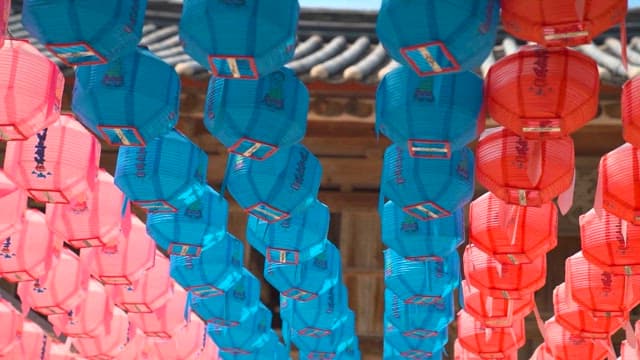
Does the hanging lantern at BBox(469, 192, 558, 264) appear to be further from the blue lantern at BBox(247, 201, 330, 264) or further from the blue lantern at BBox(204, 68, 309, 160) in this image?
A: the blue lantern at BBox(204, 68, 309, 160)

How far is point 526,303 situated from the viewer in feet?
24.1

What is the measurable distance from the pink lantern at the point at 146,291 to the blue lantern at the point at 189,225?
1.45 m

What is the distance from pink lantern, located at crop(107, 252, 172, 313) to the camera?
7.81 m

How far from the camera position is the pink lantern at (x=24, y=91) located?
5.06 m

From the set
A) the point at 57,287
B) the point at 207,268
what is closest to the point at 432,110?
the point at 207,268

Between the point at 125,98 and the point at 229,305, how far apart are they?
119 inches

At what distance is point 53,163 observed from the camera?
5766mm

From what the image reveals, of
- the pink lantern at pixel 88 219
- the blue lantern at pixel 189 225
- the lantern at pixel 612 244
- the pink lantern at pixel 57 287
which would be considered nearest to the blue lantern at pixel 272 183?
the blue lantern at pixel 189 225

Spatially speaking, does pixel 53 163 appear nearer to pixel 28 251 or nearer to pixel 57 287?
pixel 28 251

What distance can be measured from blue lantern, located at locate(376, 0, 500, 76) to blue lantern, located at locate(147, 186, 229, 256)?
6.99 feet

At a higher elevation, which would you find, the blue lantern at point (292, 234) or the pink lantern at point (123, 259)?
the blue lantern at point (292, 234)

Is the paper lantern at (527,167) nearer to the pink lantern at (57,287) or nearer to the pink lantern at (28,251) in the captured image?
the pink lantern at (28,251)

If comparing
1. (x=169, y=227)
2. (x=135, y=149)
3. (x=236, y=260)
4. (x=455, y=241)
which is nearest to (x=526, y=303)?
(x=455, y=241)

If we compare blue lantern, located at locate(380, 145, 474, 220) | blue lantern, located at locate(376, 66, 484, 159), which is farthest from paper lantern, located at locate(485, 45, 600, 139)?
blue lantern, located at locate(380, 145, 474, 220)
